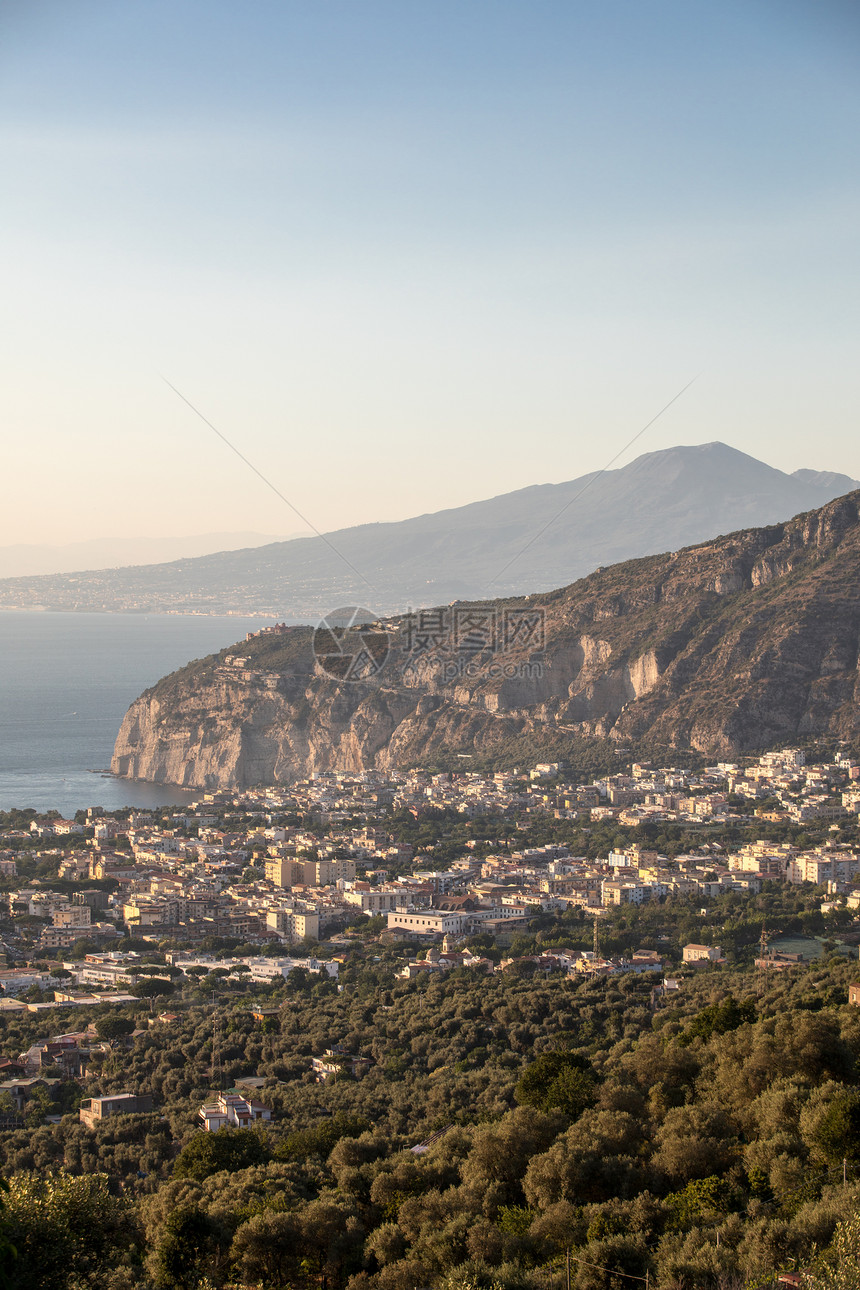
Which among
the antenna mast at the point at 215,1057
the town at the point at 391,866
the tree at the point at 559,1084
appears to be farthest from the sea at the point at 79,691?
the tree at the point at 559,1084

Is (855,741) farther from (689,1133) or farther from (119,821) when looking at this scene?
(689,1133)

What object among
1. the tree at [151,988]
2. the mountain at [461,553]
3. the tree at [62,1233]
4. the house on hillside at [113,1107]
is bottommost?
the tree at [151,988]

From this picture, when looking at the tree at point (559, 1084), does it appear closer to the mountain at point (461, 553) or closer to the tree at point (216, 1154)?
the tree at point (216, 1154)

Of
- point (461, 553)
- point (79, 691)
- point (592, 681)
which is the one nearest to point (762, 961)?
point (592, 681)

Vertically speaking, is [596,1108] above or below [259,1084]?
above

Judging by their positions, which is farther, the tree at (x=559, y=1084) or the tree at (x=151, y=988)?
the tree at (x=151, y=988)

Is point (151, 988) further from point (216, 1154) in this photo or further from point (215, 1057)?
point (216, 1154)

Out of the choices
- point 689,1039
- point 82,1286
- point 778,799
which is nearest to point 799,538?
point 778,799
